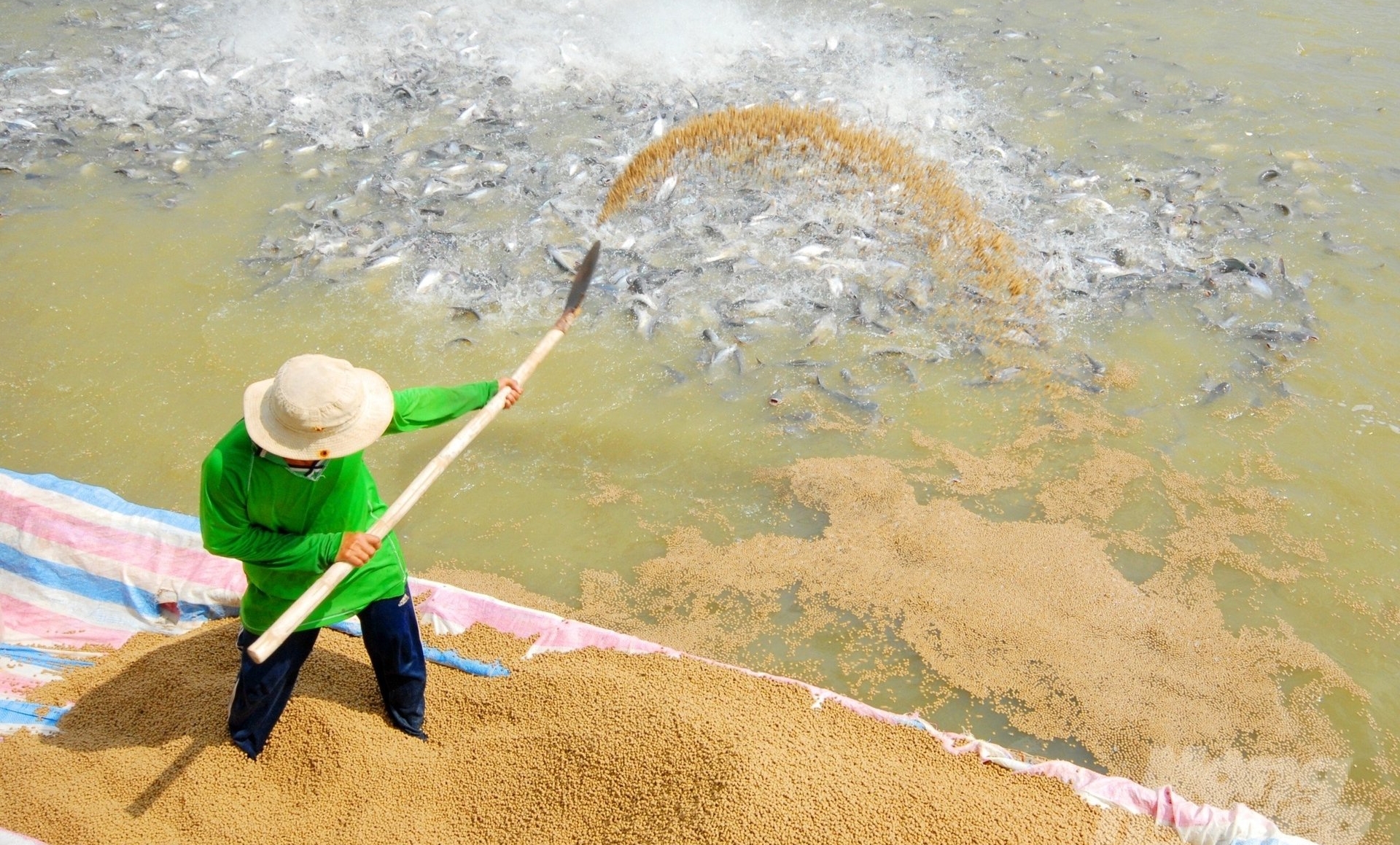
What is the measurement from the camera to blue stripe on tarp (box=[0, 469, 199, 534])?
12.0 ft

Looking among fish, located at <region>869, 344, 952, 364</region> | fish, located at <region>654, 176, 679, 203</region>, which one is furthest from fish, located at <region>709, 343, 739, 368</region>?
fish, located at <region>654, 176, 679, 203</region>

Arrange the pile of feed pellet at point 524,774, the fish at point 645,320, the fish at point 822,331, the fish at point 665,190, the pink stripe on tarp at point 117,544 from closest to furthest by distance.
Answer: the pile of feed pellet at point 524,774, the pink stripe on tarp at point 117,544, the fish at point 822,331, the fish at point 645,320, the fish at point 665,190

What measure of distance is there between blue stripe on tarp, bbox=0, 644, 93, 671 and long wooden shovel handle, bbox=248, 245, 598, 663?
1315mm

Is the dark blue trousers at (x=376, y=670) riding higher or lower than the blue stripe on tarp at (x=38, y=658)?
higher

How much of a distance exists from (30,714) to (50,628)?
1.90ft

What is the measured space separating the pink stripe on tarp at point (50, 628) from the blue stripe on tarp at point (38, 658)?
0.08 m

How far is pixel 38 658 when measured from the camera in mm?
3227

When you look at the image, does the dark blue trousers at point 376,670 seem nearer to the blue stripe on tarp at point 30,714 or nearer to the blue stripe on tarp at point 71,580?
the blue stripe on tarp at point 30,714

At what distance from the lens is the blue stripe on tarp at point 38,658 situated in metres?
3.20

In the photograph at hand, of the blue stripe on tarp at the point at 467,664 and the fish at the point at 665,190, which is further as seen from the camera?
the fish at the point at 665,190

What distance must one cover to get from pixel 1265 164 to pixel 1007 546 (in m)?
4.68

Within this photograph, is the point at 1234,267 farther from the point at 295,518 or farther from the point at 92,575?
the point at 92,575

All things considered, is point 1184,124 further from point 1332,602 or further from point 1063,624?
point 1063,624

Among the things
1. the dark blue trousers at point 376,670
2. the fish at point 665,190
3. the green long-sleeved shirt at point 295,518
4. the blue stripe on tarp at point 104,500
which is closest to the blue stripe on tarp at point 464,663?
the dark blue trousers at point 376,670
